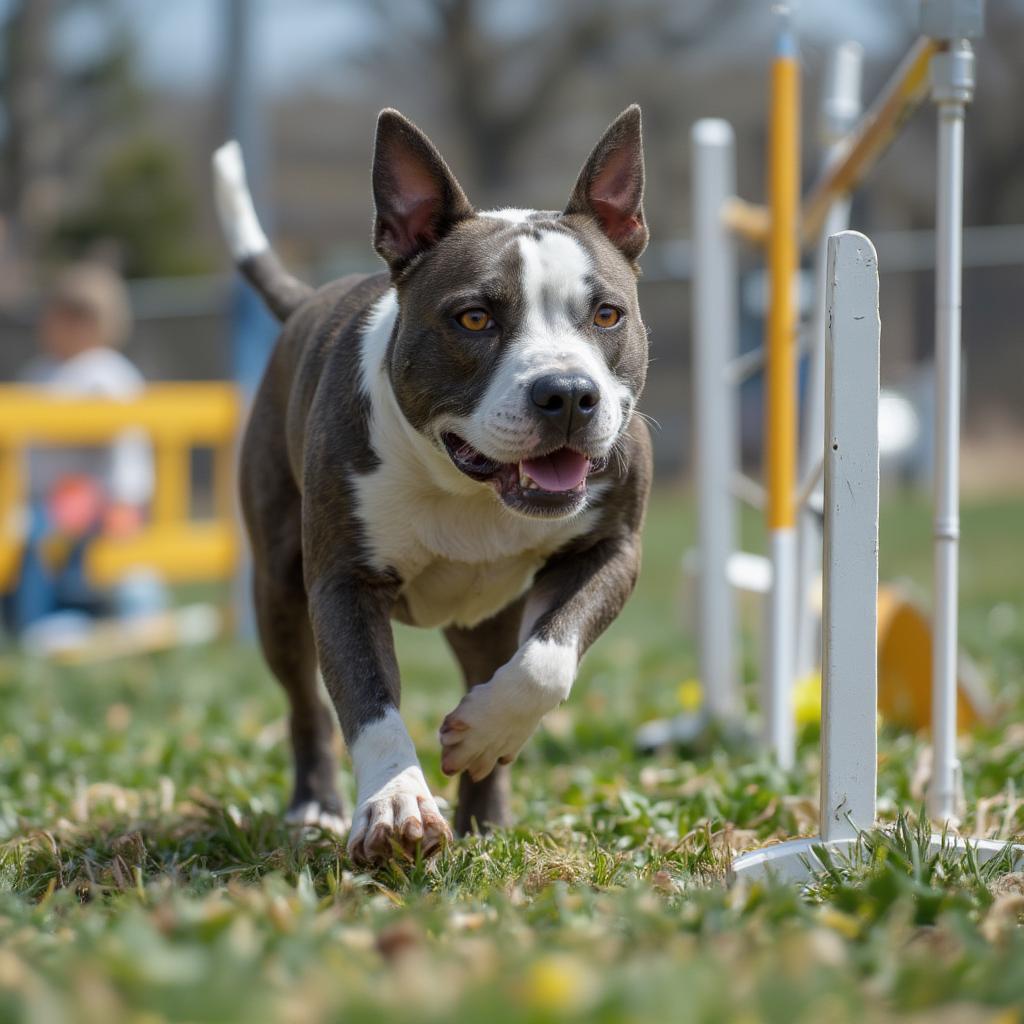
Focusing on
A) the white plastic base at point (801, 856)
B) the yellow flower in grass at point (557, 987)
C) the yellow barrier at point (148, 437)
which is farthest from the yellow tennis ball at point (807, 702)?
the yellow barrier at point (148, 437)

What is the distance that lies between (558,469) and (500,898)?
1034mm

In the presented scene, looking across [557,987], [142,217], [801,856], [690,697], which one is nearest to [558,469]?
[801,856]

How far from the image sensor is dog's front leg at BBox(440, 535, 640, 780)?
3.31 metres

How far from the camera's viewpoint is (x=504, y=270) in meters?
3.50

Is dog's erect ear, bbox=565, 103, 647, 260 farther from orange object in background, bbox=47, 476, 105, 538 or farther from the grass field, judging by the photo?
orange object in background, bbox=47, 476, 105, 538

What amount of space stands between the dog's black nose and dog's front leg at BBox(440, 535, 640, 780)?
0.46 metres

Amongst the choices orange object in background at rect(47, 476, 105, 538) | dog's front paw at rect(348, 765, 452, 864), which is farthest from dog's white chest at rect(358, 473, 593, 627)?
orange object in background at rect(47, 476, 105, 538)

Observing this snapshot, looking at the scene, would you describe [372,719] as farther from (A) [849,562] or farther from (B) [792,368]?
(B) [792,368]

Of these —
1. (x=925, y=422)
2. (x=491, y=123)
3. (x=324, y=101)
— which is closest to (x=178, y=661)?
(x=925, y=422)

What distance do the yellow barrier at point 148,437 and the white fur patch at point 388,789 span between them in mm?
5745

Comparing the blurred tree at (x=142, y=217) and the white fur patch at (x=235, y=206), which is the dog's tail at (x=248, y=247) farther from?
the blurred tree at (x=142, y=217)

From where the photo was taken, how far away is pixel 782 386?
4812mm

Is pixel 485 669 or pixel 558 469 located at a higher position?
pixel 558 469

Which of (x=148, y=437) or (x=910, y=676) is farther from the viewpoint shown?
(x=148, y=437)
